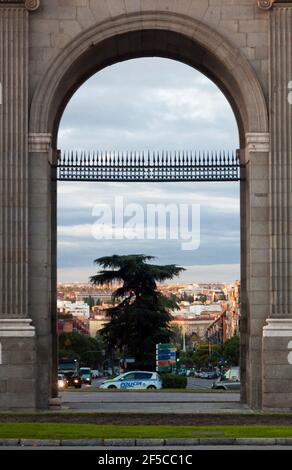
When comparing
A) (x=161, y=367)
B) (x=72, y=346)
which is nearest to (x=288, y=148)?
(x=161, y=367)

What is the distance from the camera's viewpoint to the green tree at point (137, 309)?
6994 cm

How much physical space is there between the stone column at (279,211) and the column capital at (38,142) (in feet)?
18.8

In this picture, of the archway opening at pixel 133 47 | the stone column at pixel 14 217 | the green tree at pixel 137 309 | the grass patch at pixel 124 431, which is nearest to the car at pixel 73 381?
the green tree at pixel 137 309

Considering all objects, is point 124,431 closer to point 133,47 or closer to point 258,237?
point 258,237

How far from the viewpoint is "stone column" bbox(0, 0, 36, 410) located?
27625 mm

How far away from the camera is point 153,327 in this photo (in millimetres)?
71125

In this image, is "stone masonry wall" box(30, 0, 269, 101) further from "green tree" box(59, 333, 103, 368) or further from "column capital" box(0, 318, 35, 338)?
"green tree" box(59, 333, 103, 368)

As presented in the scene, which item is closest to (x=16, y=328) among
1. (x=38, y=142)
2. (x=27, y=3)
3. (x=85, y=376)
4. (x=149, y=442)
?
(x=38, y=142)

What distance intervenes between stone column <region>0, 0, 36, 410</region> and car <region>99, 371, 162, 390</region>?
23.3m

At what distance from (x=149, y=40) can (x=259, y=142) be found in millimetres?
4271

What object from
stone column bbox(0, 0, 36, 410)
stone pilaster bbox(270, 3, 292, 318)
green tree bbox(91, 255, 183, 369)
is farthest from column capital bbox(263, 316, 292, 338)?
green tree bbox(91, 255, 183, 369)

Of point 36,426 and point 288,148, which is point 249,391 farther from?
point 36,426
